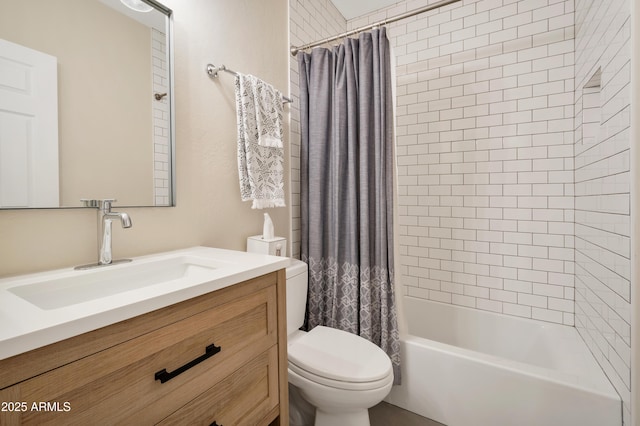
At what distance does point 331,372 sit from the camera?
1.20 m

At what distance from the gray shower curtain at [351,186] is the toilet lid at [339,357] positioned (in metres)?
0.24

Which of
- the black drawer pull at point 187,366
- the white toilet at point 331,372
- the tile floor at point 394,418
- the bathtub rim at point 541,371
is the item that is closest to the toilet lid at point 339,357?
the white toilet at point 331,372

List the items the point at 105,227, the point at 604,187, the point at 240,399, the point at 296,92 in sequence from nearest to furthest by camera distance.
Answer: the point at 240,399 < the point at 105,227 < the point at 604,187 < the point at 296,92

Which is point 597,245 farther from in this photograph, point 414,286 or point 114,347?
point 114,347

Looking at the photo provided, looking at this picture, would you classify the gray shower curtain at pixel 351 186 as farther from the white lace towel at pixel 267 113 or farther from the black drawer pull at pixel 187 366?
the black drawer pull at pixel 187 366

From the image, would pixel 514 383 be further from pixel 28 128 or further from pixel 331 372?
pixel 28 128

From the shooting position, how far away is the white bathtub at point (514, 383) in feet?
4.03

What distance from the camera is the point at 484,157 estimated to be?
2109 mm

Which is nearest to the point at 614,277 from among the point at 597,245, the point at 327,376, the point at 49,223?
the point at 597,245

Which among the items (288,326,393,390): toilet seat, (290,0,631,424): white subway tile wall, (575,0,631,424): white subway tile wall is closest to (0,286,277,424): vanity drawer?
(288,326,393,390): toilet seat

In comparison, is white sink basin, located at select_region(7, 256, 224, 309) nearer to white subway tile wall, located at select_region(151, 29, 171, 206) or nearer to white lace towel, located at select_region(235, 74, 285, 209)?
white subway tile wall, located at select_region(151, 29, 171, 206)

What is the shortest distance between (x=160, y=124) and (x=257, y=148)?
18.5 inches

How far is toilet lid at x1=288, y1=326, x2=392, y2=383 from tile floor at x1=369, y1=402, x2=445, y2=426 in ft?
1.64

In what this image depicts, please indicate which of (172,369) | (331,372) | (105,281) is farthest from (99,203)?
(331,372)
